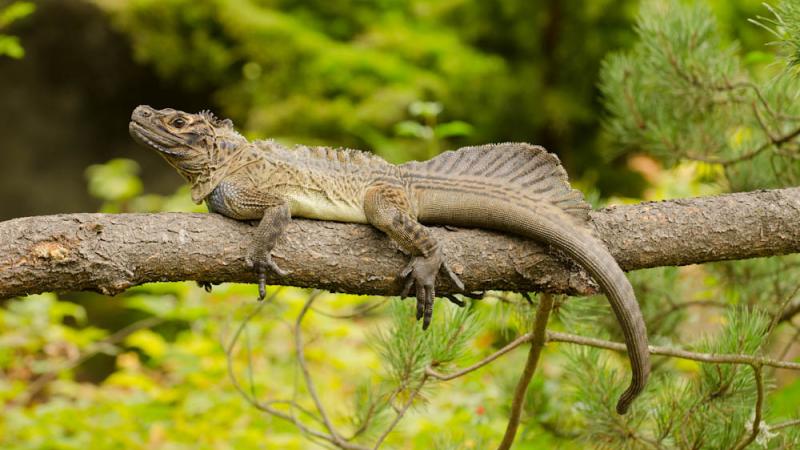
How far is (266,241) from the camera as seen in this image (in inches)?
99.2

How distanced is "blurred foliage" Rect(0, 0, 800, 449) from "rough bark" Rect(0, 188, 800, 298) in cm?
38

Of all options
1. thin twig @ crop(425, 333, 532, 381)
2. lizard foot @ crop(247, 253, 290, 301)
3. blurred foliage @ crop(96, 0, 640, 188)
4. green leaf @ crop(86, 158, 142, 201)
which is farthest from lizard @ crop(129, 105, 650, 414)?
green leaf @ crop(86, 158, 142, 201)

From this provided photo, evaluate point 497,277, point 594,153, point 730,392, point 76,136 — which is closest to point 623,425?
point 730,392

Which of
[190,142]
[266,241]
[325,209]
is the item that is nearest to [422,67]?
[190,142]

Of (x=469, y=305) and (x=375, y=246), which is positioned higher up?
(x=375, y=246)

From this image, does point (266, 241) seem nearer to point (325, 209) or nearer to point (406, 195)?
point (325, 209)

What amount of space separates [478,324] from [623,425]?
2.21 feet

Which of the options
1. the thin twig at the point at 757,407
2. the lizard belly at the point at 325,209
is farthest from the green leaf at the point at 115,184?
the thin twig at the point at 757,407

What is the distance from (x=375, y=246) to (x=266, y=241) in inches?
14.0

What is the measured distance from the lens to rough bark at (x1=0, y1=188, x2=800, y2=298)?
7.70ft

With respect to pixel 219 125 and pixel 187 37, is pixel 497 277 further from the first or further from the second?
pixel 187 37

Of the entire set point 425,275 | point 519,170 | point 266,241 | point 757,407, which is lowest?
point 757,407

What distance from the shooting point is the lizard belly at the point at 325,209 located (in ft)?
9.20

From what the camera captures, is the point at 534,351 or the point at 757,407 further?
the point at 534,351
